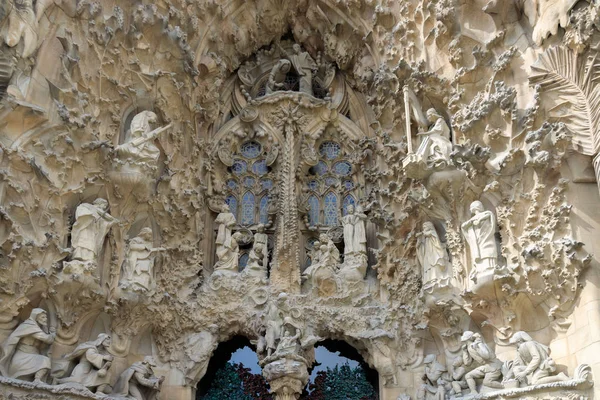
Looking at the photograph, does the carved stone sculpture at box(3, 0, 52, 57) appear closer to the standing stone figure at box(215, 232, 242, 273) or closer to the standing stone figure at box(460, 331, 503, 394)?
the standing stone figure at box(215, 232, 242, 273)

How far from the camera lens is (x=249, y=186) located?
35.1 ft

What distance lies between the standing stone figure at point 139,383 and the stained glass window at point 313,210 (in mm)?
3213

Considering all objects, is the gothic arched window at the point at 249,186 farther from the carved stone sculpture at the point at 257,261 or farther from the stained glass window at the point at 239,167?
the carved stone sculpture at the point at 257,261

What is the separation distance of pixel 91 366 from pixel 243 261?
279cm

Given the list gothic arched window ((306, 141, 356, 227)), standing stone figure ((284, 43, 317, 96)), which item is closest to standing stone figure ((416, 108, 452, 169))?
gothic arched window ((306, 141, 356, 227))

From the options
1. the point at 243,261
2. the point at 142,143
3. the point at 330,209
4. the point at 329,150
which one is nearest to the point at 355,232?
the point at 330,209

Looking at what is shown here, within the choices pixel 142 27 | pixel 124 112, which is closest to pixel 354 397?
pixel 124 112

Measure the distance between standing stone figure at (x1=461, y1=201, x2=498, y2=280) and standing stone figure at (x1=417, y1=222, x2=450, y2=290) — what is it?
1.40 feet

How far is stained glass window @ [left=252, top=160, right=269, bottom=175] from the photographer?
10789mm

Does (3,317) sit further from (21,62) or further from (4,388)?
(21,62)

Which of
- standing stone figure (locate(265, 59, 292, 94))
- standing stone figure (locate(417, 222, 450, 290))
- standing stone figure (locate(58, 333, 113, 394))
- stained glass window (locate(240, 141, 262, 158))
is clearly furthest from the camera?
standing stone figure (locate(265, 59, 292, 94))

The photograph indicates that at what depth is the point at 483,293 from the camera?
7.92m

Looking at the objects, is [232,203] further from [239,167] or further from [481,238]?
[481,238]

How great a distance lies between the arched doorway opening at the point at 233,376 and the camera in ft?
30.5
